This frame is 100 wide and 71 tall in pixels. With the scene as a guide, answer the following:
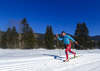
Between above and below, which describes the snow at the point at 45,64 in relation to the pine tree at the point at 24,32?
below

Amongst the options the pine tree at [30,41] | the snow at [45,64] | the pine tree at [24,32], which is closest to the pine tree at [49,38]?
the pine tree at [30,41]

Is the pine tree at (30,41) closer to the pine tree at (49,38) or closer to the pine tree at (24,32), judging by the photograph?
the pine tree at (24,32)

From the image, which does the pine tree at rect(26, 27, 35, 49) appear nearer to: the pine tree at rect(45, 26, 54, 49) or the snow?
the pine tree at rect(45, 26, 54, 49)

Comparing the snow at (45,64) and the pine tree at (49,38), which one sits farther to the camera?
the pine tree at (49,38)

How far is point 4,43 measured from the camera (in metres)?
32.8

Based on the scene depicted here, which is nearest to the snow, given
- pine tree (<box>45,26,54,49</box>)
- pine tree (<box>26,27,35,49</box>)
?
pine tree (<box>26,27,35,49</box>)

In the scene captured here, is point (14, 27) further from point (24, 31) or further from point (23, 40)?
point (23, 40)

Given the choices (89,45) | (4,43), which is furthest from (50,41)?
(4,43)

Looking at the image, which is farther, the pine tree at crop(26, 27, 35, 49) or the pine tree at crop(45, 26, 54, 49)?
the pine tree at crop(45, 26, 54, 49)


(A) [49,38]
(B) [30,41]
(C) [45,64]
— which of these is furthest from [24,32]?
(C) [45,64]

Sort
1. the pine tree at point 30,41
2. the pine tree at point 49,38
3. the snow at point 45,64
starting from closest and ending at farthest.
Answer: the snow at point 45,64
the pine tree at point 30,41
the pine tree at point 49,38

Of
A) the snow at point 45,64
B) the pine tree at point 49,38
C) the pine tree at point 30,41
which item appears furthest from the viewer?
the pine tree at point 49,38

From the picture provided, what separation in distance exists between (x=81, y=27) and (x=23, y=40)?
74.1ft

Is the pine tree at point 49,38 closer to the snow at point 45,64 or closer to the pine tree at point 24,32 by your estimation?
the pine tree at point 24,32
